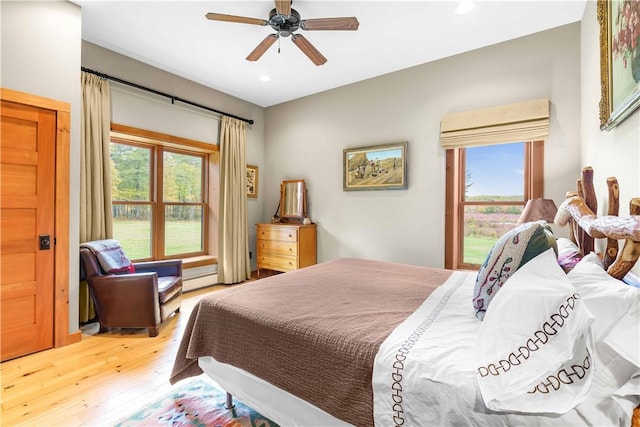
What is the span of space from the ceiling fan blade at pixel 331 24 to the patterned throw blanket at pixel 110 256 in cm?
274

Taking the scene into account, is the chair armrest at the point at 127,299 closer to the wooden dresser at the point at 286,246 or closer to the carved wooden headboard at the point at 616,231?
the wooden dresser at the point at 286,246

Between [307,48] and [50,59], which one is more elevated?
[307,48]

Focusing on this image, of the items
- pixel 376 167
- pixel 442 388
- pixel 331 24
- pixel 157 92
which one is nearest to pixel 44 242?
pixel 157 92

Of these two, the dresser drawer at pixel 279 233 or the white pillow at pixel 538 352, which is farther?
the dresser drawer at pixel 279 233

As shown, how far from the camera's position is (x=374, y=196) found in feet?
12.8

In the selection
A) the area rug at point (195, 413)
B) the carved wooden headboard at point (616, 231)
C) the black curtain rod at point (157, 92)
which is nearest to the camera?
the carved wooden headboard at point (616, 231)

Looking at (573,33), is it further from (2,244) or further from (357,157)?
(2,244)

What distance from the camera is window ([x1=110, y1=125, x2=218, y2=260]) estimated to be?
357 centimetres

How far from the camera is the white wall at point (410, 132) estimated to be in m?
2.80

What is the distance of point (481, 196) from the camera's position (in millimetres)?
3311

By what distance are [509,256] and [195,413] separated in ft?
6.15

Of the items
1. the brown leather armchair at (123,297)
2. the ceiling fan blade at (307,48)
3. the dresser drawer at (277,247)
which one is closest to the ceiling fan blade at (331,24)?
the ceiling fan blade at (307,48)

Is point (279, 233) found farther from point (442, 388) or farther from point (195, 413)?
point (442, 388)

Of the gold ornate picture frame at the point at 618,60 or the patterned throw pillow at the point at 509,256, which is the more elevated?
the gold ornate picture frame at the point at 618,60
